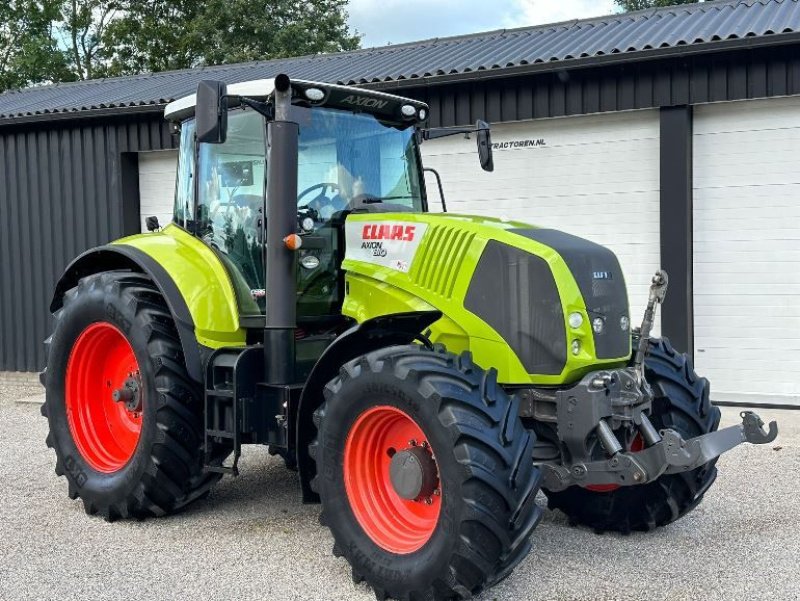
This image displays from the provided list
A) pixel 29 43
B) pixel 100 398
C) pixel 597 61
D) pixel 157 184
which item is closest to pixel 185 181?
pixel 100 398

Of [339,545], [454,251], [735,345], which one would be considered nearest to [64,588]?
[339,545]

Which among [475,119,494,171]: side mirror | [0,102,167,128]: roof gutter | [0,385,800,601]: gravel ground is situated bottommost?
[0,385,800,601]: gravel ground

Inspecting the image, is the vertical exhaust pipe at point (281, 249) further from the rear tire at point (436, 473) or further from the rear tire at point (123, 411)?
the rear tire at point (123, 411)

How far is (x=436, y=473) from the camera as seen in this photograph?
167 inches

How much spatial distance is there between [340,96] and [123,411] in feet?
8.02

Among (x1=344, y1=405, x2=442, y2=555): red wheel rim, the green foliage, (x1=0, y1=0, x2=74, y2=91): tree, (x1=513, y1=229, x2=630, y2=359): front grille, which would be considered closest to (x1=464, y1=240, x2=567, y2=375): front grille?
(x1=513, y1=229, x2=630, y2=359): front grille

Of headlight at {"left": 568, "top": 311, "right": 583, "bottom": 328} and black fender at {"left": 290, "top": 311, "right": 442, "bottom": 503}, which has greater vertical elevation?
headlight at {"left": 568, "top": 311, "right": 583, "bottom": 328}

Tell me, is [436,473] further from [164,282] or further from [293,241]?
[164,282]

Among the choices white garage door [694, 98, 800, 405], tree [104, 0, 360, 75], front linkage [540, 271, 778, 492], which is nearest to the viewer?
front linkage [540, 271, 778, 492]

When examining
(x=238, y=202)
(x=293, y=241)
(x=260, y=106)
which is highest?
(x=260, y=106)

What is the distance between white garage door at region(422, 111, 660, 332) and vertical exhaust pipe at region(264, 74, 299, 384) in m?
5.05

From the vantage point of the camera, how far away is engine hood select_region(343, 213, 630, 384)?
4.37 m

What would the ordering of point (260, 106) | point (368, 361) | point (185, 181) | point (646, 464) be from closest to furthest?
point (646, 464), point (368, 361), point (260, 106), point (185, 181)

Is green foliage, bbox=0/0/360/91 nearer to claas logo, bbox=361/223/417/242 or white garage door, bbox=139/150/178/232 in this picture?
white garage door, bbox=139/150/178/232
